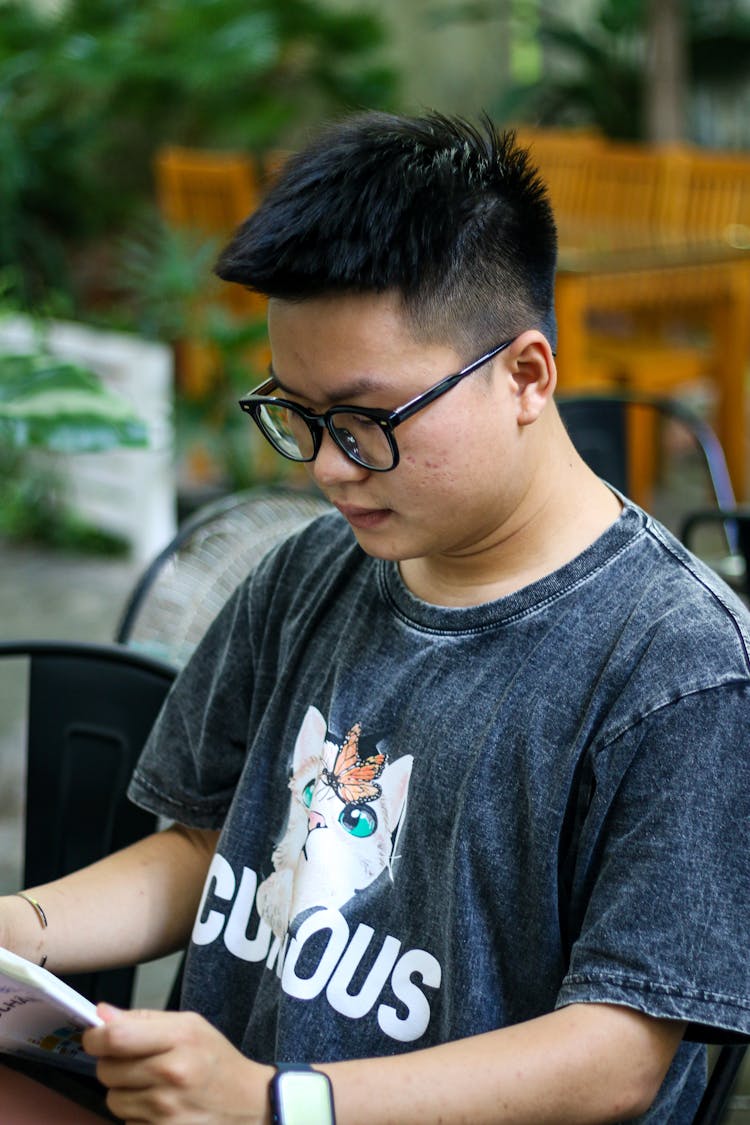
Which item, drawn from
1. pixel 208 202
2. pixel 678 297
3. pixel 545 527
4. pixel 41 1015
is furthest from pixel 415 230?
pixel 208 202

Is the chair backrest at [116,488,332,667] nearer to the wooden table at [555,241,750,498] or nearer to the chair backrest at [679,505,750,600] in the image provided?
the chair backrest at [679,505,750,600]

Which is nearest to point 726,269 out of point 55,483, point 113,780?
point 55,483

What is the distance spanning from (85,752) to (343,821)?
50 cm

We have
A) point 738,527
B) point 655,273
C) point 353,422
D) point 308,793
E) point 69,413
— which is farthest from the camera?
point 655,273

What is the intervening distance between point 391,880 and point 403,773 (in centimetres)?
8

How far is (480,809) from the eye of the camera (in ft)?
3.24

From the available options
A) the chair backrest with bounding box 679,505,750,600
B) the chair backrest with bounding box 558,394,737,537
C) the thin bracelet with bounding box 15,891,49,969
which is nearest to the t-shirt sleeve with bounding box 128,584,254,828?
the thin bracelet with bounding box 15,891,49,969

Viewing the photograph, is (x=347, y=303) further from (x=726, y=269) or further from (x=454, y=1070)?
(x=726, y=269)

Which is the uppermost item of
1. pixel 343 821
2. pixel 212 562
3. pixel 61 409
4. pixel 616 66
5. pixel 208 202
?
pixel 616 66

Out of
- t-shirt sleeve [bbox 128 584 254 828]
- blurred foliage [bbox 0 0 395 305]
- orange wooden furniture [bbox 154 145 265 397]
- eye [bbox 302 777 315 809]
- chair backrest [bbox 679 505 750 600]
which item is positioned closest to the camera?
eye [bbox 302 777 315 809]

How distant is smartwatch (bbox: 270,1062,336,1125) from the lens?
88 centimetres

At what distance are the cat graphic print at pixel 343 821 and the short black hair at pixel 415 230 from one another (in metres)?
0.33

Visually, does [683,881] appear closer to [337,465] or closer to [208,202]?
[337,465]

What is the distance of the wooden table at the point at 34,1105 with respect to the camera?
103 cm
